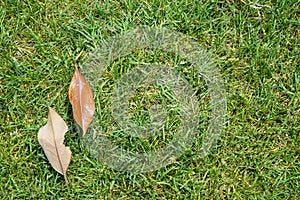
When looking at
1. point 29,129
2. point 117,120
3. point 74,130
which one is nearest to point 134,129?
point 117,120

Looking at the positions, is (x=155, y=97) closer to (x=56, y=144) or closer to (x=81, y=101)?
(x=81, y=101)

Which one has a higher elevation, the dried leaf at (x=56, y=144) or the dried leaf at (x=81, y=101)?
the dried leaf at (x=81, y=101)

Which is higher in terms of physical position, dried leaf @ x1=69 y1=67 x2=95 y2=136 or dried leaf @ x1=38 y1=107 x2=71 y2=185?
dried leaf @ x1=69 y1=67 x2=95 y2=136

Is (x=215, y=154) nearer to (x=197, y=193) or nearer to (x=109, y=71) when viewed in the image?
(x=197, y=193)
